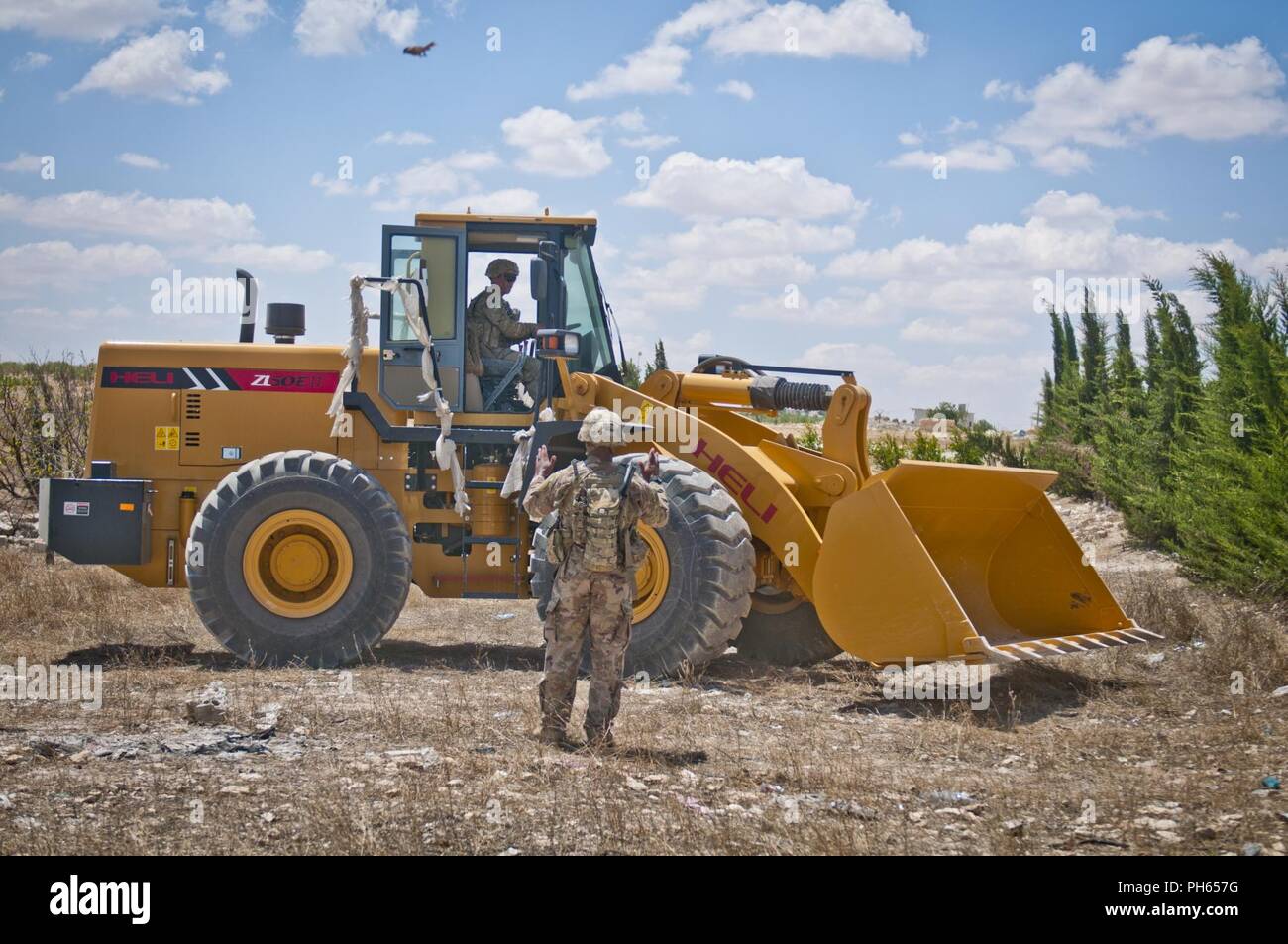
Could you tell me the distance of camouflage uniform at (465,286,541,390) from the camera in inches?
387

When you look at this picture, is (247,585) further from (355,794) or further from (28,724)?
(355,794)

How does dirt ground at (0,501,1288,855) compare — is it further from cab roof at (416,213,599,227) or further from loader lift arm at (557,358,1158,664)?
cab roof at (416,213,599,227)

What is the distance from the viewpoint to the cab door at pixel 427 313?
965 cm

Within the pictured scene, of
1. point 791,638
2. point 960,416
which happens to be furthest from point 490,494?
point 960,416

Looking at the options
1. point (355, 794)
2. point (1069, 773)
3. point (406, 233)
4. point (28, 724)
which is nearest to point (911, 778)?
point (1069, 773)

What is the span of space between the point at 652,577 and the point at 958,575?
7.21 ft

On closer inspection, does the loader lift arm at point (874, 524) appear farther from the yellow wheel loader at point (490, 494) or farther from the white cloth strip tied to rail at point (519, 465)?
the white cloth strip tied to rail at point (519, 465)

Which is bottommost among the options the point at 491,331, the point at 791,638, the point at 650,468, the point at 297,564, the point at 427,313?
the point at 791,638

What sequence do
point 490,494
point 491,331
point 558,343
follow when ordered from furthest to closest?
point 491,331, point 490,494, point 558,343

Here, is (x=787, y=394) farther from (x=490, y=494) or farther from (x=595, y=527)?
(x=595, y=527)

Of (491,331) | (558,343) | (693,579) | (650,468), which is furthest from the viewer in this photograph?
(491,331)

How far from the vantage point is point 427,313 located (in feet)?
31.7

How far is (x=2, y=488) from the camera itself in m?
18.9

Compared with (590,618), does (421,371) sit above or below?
above
